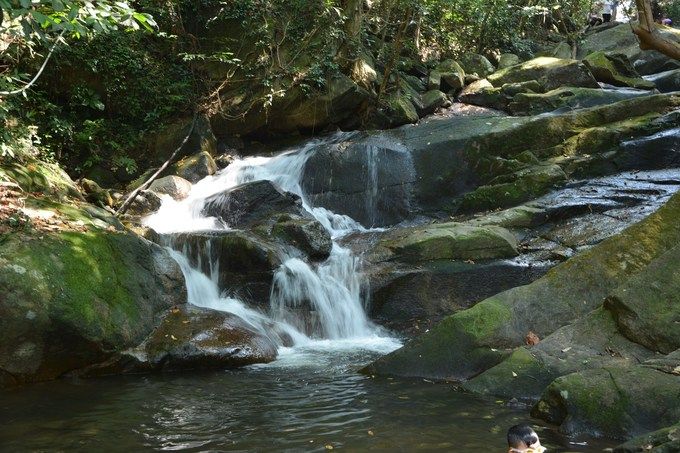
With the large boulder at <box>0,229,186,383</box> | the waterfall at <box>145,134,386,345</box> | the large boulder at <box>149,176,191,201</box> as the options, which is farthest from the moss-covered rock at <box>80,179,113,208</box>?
the large boulder at <box>0,229,186,383</box>

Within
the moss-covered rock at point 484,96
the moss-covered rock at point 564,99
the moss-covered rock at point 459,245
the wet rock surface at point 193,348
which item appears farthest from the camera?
the moss-covered rock at point 484,96

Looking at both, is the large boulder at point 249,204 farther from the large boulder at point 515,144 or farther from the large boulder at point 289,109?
the large boulder at point 289,109

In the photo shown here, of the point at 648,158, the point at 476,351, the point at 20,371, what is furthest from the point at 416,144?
the point at 20,371

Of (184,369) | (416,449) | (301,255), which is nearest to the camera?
(416,449)

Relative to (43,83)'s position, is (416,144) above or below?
below

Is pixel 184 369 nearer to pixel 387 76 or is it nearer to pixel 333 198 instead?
pixel 333 198

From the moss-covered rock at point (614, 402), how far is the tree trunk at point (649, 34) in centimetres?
258

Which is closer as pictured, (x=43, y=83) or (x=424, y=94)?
(x=43, y=83)

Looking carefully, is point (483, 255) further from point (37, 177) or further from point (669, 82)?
point (669, 82)

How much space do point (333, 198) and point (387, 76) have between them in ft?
16.1

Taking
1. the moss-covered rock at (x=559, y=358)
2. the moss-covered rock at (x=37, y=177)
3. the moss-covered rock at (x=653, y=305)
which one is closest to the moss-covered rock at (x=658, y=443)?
the moss-covered rock at (x=559, y=358)

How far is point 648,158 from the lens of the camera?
498 inches

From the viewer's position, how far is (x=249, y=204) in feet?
42.5

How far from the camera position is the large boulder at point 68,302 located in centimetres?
698
